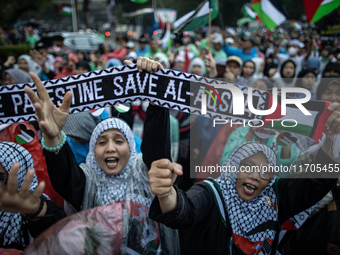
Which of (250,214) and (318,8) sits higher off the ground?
(318,8)

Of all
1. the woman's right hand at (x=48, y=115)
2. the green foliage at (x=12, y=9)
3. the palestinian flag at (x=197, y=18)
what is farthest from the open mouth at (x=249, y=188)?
the green foliage at (x=12, y=9)

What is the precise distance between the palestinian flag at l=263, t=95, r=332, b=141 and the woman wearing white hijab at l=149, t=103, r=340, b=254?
75 mm

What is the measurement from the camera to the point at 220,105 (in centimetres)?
186

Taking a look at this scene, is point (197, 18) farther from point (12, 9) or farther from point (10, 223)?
point (12, 9)

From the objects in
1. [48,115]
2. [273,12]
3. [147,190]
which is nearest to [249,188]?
[147,190]

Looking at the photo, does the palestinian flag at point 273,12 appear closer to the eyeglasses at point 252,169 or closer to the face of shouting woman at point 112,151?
the eyeglasses at point 252,169

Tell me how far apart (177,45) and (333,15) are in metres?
5.94

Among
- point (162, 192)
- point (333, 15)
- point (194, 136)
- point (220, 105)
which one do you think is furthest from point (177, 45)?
point (162, 192)

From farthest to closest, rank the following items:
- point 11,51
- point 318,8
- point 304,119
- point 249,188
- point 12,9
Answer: point 12,9
point 11,51
point 318,8
point 304,119
point 249,188

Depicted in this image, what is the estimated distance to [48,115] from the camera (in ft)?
4.68

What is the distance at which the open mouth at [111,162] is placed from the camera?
1.90 metres

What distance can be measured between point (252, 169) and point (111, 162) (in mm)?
995

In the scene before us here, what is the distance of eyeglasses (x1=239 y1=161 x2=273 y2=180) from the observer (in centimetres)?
169

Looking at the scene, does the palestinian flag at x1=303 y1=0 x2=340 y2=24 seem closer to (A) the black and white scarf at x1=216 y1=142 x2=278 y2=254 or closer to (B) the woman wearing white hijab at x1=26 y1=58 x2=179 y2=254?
(A) the black and white scarf at x1=216 y1=142 x2=278 y2=254
